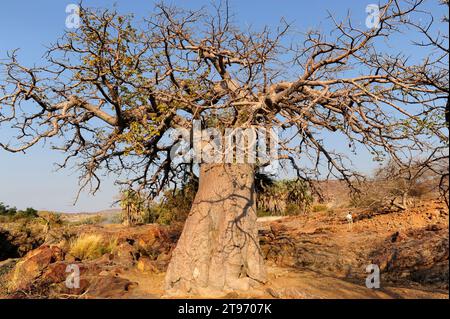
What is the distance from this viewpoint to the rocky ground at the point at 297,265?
5.33 m

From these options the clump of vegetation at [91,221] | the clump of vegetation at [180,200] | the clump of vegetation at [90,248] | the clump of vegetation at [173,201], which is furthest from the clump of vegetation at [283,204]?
the clump of vegetation at [91,221]

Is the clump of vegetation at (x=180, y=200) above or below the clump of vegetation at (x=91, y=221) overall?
above

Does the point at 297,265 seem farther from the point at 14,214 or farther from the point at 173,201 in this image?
the point at 14,214

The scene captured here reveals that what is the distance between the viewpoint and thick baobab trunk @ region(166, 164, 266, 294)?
5.40 metres

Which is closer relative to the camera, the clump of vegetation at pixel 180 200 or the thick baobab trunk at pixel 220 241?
the thick baobab trunk at pixel 220 241

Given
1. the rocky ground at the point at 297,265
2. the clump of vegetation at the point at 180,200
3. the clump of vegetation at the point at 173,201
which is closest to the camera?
the rocky ground at the point at 297,265

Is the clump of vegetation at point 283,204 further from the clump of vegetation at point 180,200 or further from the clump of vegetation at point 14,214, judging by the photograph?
the clump of vegetation at point 14,214

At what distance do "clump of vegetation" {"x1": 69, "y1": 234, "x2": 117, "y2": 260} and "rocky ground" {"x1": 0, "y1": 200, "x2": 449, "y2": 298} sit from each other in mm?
173

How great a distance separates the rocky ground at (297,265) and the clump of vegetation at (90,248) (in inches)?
6.8

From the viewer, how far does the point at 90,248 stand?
823 centimetres

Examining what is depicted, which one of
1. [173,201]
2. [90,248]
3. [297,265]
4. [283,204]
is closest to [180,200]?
[173,201]
